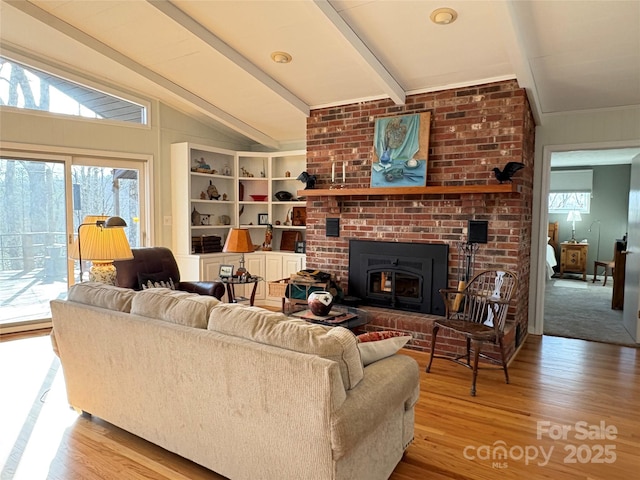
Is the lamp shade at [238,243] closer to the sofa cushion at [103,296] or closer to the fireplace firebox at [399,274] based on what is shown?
the fireplace firebox at [399,274]

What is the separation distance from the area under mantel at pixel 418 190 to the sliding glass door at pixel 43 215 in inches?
98.5

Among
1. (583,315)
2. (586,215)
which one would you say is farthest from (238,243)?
(586,215)

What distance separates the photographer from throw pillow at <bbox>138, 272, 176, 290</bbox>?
4188 millimetres

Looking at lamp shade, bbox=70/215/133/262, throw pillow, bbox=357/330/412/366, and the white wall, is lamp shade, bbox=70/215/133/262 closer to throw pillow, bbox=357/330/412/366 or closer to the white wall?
throw pillow, bbox=357/330/412/366

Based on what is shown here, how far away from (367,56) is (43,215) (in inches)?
153

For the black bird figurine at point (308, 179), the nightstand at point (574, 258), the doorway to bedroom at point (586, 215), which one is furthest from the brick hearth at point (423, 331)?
the nightstand at point (574, 258)

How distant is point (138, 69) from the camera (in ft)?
14.7

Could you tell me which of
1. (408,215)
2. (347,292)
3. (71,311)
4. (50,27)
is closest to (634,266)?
(408,215)

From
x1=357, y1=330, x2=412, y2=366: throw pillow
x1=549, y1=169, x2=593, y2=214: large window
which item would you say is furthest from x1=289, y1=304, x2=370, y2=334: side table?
x1=549, y1=169, x2=593, y2=214: large window

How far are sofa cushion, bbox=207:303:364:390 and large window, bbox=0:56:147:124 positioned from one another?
13.1 ft

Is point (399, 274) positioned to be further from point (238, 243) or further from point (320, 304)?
point (238, 243)

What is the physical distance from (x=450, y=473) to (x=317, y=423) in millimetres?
1007

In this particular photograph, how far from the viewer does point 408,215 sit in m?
4.39

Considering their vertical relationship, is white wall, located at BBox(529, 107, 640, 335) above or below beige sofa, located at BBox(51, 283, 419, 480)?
above
